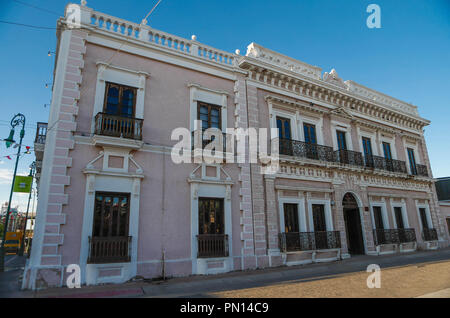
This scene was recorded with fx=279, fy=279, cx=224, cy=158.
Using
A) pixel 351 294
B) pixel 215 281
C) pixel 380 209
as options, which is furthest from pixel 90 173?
pixel 380 209

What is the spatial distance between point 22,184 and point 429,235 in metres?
23.0

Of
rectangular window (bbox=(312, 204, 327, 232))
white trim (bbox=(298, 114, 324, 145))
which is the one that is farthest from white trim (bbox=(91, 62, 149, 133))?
rectangular window (bbox=(312, 204, 327, 232))

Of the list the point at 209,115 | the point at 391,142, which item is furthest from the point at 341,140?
the point at 209,115

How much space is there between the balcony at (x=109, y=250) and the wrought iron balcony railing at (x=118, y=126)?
332 centimetres

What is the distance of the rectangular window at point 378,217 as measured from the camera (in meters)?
15.7

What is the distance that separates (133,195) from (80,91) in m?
3.91

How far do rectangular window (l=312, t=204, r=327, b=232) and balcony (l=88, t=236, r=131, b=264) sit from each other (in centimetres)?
856

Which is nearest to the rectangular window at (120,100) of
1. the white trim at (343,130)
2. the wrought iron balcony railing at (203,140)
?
the wrought iron balcony railing at (203,140)

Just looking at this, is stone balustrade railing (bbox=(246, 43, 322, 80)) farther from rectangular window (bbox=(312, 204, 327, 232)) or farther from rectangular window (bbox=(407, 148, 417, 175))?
rectangular window (bbox=(407, 148, 417, 175))

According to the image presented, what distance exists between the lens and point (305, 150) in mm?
13539

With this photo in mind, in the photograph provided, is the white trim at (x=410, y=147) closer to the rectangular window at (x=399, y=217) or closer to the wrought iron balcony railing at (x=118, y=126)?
the rectangular window at (x=399, y=217)

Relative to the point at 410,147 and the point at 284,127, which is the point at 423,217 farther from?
the point at 284,127

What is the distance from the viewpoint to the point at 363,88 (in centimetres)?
1777

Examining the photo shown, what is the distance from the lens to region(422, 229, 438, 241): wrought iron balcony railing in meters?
17.4
